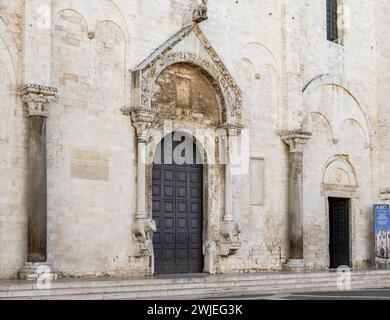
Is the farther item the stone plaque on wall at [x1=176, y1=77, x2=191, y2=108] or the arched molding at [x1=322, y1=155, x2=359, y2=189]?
the arched molding at [x1=322, y1=155, x2=359, y2=189]

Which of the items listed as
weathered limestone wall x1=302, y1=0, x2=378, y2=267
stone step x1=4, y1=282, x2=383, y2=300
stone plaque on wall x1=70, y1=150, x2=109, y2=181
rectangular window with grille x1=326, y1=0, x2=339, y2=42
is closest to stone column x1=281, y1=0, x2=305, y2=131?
weathered limestone wall x1=302, y1=0, x2=378, y2=267

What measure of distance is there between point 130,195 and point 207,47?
4542mm

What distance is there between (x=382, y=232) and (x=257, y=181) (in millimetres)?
5071

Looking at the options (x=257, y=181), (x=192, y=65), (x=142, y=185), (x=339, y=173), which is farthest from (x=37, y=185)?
(x=339, y=173)

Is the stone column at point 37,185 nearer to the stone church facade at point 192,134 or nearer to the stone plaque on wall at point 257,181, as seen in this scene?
the stone church facade at point 192,134

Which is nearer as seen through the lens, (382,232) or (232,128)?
(232,128)

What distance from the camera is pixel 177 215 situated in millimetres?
18734

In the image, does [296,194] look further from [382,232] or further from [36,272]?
[36,272]

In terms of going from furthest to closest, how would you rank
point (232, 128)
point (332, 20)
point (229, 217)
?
point (332, 20) < point (232, 128) < point (229, 217)

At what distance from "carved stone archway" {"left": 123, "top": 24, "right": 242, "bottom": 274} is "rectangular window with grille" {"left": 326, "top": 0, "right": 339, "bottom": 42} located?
5322mm

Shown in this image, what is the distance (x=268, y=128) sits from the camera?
821 inches

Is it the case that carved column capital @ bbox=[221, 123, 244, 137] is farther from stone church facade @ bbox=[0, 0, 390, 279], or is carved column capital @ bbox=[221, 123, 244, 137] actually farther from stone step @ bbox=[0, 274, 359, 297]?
stone step @ bbox=[0, 274, 359, 297]

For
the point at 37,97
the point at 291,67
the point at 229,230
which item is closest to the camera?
the point at 37,97

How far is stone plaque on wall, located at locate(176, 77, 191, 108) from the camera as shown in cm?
1867
